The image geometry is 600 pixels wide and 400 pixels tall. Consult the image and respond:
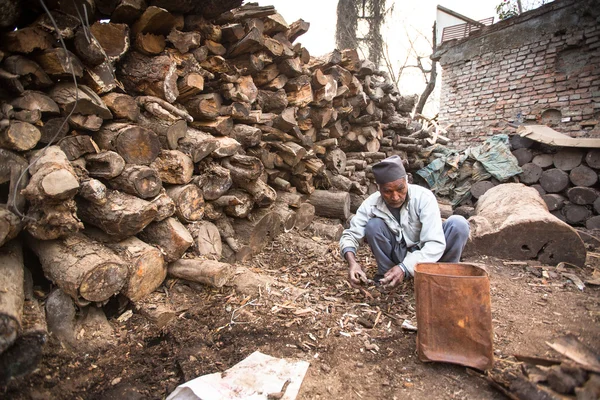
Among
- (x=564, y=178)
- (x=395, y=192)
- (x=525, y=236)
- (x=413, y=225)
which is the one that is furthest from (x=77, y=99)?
(x=564, y=178)

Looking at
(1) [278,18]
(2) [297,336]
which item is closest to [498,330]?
(2) [297,336]

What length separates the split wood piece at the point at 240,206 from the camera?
372 centimetres

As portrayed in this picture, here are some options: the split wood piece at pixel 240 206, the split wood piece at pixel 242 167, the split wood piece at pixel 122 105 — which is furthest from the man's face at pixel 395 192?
the split wood piece at pixel 122 105

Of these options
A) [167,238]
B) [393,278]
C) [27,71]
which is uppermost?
[27,71]

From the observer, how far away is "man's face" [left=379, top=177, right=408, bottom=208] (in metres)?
2.91

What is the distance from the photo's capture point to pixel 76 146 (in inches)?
101

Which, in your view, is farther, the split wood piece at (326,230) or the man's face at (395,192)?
the split wood piece at (326,230)

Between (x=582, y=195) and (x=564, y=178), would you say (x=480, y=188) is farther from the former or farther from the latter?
(x=582, y=195)

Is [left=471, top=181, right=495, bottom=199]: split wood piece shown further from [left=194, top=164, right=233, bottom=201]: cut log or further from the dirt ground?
[left=194, top=164, right=233, bottom=201]: cut log

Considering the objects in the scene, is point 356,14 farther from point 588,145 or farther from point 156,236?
point 156,236

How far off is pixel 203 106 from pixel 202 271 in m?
1.75

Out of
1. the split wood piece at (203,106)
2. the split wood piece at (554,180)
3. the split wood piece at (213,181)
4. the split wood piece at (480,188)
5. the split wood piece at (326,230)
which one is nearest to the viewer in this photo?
the split wood piece at (213,181)

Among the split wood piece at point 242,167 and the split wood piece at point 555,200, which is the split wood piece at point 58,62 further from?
the split wood piece at point 555,200

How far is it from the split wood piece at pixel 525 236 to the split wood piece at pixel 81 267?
13.6 feet
